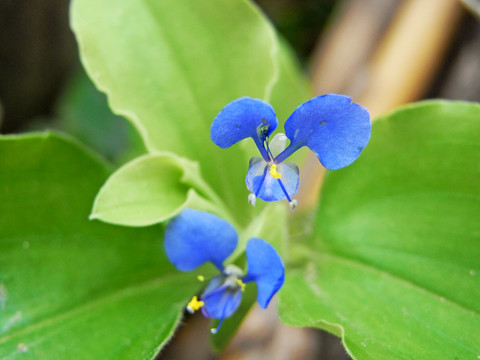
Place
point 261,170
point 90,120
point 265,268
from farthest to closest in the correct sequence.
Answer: point 90,120 < point 261,170 < point 265,268

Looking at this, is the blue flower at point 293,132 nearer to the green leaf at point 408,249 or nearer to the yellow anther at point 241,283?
the yellow anther at point 241,283

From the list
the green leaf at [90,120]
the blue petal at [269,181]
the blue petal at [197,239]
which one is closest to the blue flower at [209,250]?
the blue petal at [197,239]

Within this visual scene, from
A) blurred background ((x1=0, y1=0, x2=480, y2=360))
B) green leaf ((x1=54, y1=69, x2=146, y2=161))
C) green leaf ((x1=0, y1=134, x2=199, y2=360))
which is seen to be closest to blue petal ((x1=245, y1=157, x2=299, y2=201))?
green leaf ((x1=0, y1=134, x2=199, y2=360))

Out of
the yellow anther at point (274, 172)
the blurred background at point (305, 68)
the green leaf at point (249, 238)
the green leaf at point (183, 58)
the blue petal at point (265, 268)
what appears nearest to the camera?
the blue petal at point (265, 268)

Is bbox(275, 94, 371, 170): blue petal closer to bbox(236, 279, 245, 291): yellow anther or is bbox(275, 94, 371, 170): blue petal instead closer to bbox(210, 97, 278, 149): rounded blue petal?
bbox(210, 97, 278, 149): rounded blue petal

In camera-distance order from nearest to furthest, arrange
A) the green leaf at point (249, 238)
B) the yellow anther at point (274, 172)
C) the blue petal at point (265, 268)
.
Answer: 1. the blue petal at point (265, 268)
2. the yellow anther at point (274, 172)
3. the green leaf at point (249, 238)

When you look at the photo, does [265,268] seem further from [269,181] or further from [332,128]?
[332,128]

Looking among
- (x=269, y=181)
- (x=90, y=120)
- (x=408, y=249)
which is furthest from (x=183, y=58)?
(x=90, y=120)
